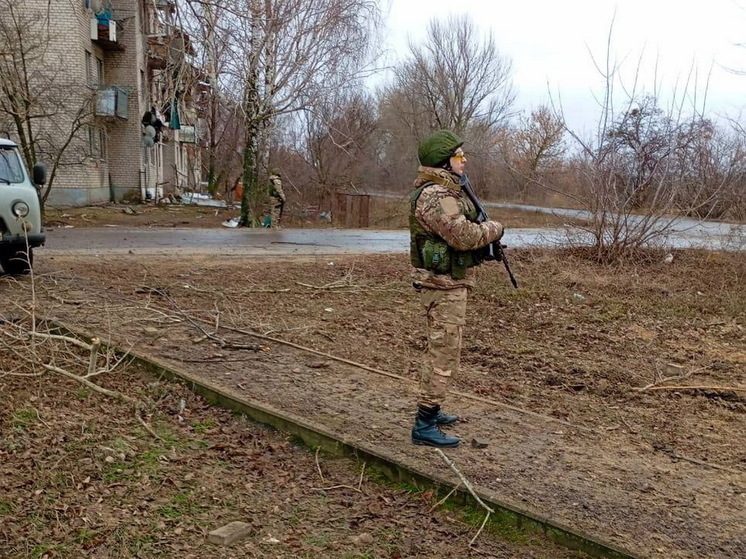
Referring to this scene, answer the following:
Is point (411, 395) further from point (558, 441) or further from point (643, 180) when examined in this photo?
point (643, 180)

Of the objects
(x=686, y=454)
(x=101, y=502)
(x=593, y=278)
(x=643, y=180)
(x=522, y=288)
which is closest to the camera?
(x=101, y=502)

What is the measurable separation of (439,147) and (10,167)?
23.8 feet

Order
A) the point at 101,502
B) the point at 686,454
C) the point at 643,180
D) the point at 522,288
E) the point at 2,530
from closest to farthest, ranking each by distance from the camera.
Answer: the point at 2,530, the point at 101,502, the point at 686,454, the point at 522,288, the point at 643,180

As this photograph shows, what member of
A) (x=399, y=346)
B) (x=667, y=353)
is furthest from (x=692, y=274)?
(x=399, y=346)

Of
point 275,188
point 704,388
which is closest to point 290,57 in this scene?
point 275,188

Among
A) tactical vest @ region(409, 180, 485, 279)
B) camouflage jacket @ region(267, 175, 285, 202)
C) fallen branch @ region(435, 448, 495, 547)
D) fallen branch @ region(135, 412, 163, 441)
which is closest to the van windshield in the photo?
fallen branch @ region(135, 412, 163, 441)

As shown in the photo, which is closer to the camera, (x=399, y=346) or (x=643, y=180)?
(x=399, y=346)

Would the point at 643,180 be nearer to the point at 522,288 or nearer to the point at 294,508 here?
the point at 522,288

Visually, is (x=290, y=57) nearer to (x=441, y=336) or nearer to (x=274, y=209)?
(x=274, y=209)

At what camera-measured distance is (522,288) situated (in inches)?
368

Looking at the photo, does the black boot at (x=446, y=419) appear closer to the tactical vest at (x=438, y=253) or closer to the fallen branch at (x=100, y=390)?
the tactical vest at (x=438, y=253)

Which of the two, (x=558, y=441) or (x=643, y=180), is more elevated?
(x=643, y=180)

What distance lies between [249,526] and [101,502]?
0.78 meters

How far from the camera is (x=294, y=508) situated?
3.44 m
